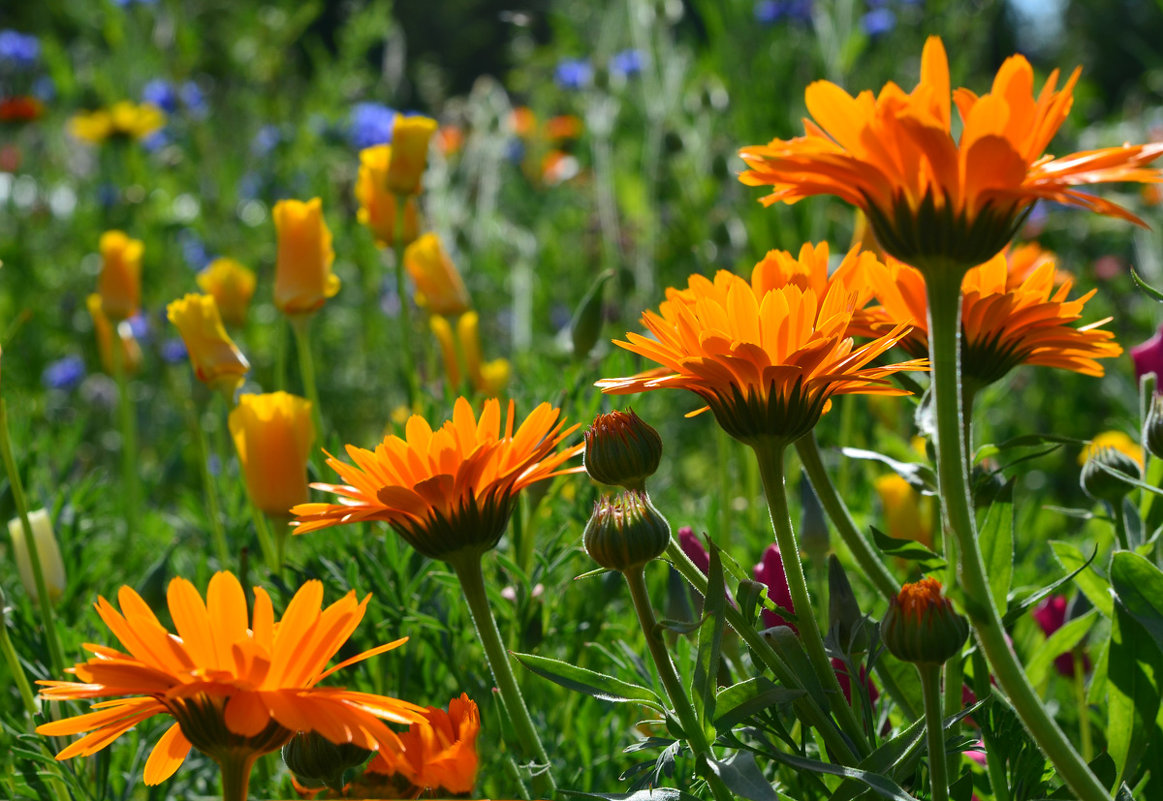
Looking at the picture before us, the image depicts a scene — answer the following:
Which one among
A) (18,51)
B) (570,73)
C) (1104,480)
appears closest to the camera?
(1104,480)

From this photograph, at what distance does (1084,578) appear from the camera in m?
0.54

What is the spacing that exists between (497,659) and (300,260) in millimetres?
478

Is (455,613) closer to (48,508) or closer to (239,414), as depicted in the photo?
(239,414)

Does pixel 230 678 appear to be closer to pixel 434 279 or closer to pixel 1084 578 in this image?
pixel 1084 578

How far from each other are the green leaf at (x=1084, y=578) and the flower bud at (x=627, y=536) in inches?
9.0

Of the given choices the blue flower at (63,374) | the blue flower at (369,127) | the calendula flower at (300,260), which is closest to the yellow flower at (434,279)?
the calendula flower at (300,260)

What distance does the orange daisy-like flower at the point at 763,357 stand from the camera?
1.36 ft

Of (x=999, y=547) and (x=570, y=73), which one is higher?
(x=570, y=73)

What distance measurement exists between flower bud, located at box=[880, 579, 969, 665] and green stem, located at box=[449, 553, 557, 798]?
161 millimetres

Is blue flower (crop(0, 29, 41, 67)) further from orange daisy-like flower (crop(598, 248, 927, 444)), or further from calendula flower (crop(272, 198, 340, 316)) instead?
orange daisy-like flower (crop(598, 248, 927, 444))

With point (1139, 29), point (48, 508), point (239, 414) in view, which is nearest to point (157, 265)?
point (48, 508)

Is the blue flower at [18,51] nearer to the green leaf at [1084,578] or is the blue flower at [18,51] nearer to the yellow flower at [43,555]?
the yellow flower at [43,555]

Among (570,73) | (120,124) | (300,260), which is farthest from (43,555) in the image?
(570,73)

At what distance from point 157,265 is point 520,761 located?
1939mm
